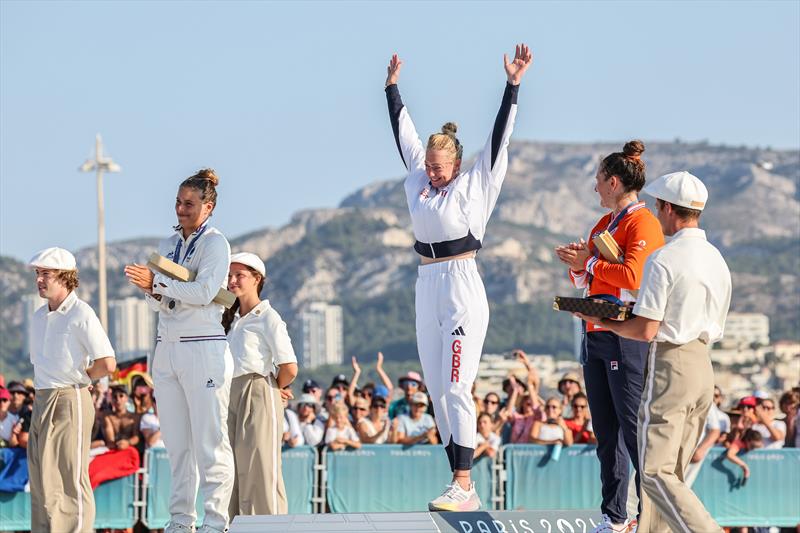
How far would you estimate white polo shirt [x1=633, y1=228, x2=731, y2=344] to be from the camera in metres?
7.63

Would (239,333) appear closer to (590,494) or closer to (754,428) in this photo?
(590,494)

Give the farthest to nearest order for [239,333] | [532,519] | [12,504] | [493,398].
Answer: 1. [493,398]
2. [12,504]
3. [239,333]
4. [532,519]

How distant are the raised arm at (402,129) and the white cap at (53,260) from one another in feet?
7.68

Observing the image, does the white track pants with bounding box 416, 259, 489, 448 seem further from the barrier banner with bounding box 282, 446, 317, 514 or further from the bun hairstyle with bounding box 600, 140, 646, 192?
the barrier banner with bounding box 282, 446, 317, 514

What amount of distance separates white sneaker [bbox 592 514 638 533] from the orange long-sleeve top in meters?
1.09

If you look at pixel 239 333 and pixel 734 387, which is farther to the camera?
pixel 734 387

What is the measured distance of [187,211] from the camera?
29.7 ft

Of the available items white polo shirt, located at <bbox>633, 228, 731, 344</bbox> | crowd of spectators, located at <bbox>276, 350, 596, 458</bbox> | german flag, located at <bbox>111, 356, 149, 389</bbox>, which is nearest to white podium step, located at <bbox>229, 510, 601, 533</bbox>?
white polo shirt, located at <bbox>633, 228, 731, 344</bbox>

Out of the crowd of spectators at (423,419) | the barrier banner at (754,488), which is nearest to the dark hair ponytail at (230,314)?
the crowd of spectators at (423,419)

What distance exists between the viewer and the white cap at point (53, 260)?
9.93 m

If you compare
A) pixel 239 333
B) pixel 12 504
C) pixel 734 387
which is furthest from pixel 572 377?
pixel 734 387

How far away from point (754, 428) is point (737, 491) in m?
0.77

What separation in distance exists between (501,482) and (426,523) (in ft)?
27.1

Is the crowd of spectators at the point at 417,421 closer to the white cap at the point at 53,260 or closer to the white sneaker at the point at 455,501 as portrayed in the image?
the white cap at the point at 53,260
